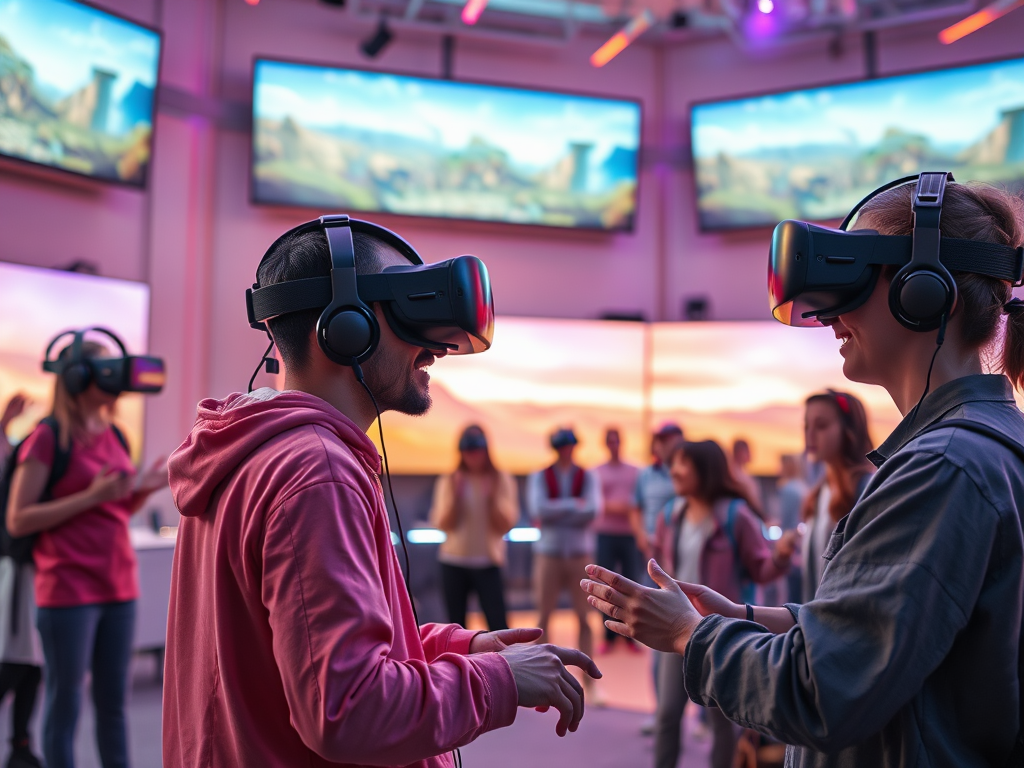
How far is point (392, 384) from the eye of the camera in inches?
55.9

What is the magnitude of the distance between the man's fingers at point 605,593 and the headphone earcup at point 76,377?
7.92ft

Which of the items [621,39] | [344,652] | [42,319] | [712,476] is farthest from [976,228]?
[621,39]

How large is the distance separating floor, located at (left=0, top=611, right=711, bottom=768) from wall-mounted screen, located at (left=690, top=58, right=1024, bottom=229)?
4304mm

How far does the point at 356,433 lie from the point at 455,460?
19.3ft

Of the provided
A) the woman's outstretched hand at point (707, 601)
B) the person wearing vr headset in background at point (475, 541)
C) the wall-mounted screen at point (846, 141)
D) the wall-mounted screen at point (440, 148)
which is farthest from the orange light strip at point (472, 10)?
the woman's outstretched hand at point (707, 601)

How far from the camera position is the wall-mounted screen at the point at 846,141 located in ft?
21.8

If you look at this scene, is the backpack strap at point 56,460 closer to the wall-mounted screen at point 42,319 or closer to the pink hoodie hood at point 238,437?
the pink hoodie hood at point 238,437

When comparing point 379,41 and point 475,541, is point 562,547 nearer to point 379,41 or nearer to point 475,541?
point 475,541

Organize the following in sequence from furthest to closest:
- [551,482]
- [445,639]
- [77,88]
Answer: [77,88]
[551,482]
[445,639]

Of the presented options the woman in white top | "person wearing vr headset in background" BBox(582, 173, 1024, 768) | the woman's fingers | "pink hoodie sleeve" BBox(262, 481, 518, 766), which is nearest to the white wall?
the woman in white top

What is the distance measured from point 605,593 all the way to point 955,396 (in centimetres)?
59

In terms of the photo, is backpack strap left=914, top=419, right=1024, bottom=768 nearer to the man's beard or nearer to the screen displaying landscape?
the man's beard

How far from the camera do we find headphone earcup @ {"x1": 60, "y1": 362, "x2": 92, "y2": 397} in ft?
10.1

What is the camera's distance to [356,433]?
128cm
